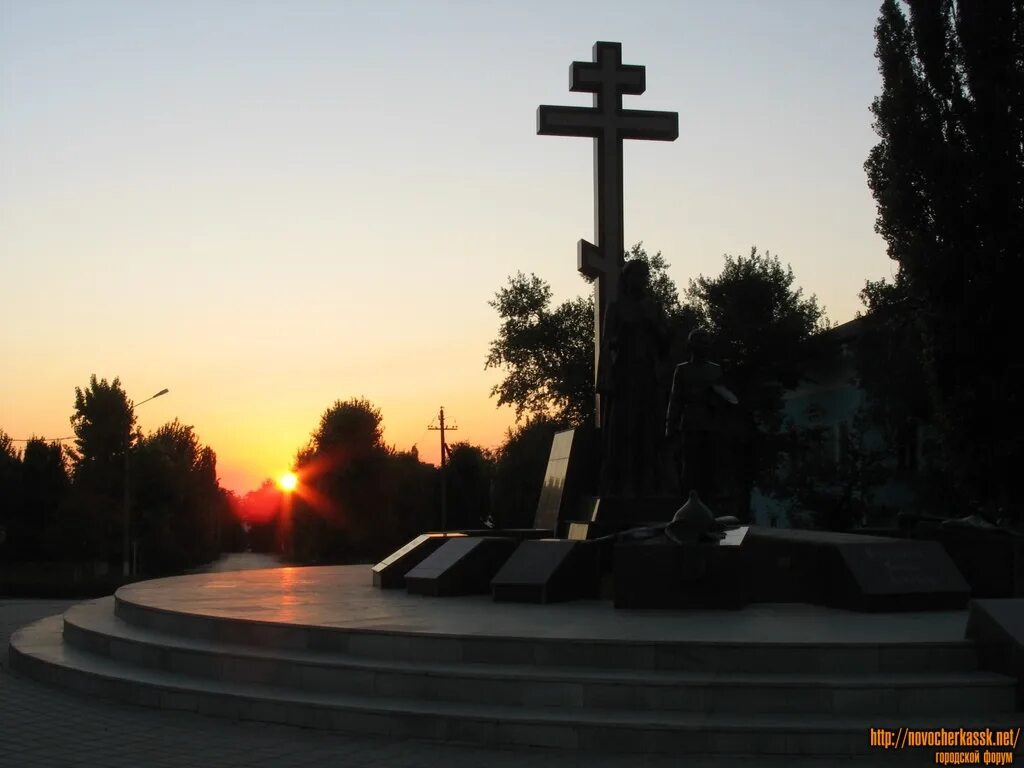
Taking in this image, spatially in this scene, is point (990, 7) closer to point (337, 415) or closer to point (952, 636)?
point (952, 636)

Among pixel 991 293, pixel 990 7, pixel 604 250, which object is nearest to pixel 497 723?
pixel 604 250

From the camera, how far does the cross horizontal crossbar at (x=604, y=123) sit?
15.0 meters

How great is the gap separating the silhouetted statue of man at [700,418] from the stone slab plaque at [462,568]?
2.06m

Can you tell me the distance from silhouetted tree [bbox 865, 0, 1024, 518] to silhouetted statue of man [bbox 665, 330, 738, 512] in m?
9.82

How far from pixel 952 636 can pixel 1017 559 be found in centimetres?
330

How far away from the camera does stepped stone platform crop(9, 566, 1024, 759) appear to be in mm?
7156

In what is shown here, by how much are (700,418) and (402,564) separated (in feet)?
12.2

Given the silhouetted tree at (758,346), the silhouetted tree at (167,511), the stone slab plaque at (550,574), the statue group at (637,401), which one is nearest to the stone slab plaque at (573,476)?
the statue group at (637,401)

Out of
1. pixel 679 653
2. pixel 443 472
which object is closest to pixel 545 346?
pixel 443 472

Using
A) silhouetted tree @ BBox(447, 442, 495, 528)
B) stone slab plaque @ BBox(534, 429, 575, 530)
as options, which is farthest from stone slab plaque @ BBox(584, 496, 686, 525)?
silhouetted tree @ BBox(447, 442, 495, 528)

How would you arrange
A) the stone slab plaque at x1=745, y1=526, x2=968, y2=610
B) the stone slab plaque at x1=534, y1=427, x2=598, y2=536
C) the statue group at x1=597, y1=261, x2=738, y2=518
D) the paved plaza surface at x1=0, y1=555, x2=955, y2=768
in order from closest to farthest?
the paved plaza surface at x1=0, y1=555, x2=955, y2=768 < the stone slab plaque at x1=745, y1=526, x2=968, y2=610 < the statue group at x1=597, y1=261, x2=738, y2=518 < the stone slab plaque at x1=534, y1=427, x2=598, y2=536

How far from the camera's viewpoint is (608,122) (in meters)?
15.2

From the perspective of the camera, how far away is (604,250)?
14734mm

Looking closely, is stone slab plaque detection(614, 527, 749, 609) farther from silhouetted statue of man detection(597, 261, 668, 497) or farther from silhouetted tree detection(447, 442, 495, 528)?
silhouetted tree detection(447, 442, 495, 528)
